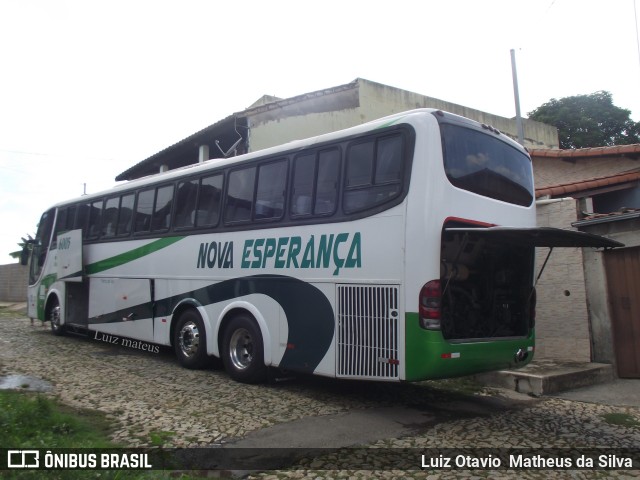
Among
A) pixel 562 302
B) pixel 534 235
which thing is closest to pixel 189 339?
pixel 534 235

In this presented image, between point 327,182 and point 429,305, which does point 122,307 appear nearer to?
point 327,182

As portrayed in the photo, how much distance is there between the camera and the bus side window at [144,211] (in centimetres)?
1034

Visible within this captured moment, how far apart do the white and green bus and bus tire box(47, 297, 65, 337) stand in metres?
4.72

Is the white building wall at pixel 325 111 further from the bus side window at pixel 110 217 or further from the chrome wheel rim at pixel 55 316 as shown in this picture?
the chrome wheel rim at pixel 55 316

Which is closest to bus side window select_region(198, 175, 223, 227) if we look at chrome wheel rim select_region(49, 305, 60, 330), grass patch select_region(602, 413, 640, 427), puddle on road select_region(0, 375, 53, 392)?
puddle on road select_region(0, 375, 53, 392)

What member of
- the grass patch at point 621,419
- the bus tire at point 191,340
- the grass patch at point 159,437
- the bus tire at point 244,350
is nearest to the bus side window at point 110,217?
the bus tire at point 191,340

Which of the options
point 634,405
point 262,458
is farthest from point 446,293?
point 634,405

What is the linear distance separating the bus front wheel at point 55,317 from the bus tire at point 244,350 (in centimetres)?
692

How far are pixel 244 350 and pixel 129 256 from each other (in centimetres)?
390

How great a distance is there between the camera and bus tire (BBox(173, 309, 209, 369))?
889cm

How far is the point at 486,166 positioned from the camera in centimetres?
678

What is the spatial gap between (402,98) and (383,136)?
1197 centimetres

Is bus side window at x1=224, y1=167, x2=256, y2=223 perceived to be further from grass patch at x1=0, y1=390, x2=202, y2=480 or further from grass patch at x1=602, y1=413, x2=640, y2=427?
grass patch at x1=602, y1=413, x2=640, y2=427

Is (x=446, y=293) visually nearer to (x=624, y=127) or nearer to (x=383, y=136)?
(x=383, y=136)
